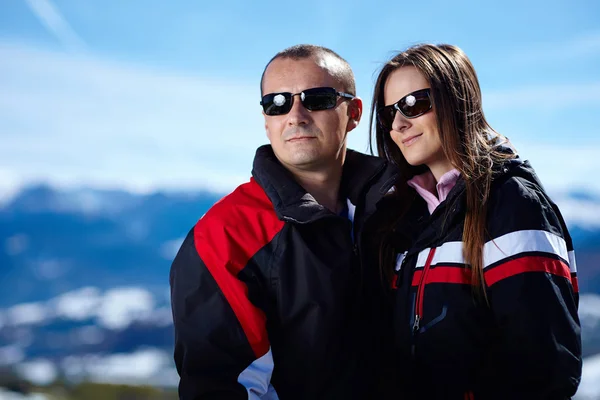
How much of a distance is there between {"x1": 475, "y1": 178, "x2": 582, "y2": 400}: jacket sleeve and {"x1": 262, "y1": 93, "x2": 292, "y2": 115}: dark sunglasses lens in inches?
55.4

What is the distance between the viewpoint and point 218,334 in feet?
10.1

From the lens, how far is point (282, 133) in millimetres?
3691

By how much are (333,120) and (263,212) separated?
0.83 metres

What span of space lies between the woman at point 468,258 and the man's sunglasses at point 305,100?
36cm

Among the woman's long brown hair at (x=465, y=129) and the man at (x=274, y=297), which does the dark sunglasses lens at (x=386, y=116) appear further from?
the man at (x=274, y=297)

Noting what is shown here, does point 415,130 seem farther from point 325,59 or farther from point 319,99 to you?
point 325,59

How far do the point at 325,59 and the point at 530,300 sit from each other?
1.96 metres

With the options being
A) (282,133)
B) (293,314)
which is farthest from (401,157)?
(293,314)

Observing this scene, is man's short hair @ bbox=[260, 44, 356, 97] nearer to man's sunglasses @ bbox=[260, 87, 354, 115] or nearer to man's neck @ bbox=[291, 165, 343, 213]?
man's sunglasses @ bbox=[260, 87, 354, 115]

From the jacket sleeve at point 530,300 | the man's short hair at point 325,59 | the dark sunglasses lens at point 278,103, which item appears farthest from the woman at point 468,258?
the dark sunglasses lens at point 278,103

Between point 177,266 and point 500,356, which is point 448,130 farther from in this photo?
point 177,266

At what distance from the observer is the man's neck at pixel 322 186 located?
12.5ft

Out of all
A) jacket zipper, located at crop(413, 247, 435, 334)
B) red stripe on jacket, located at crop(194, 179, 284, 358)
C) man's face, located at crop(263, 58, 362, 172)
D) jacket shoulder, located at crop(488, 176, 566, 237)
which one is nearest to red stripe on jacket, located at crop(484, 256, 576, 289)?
jacket shoulder, located at crop(488, 176, 566, 237)

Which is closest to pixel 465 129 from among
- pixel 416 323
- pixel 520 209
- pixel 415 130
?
pixel 415 130
